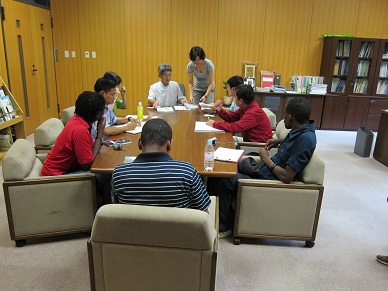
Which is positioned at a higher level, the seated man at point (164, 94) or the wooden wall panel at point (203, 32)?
the wooden wall panel at point (203, 32)

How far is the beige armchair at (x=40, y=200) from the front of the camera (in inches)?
89.4

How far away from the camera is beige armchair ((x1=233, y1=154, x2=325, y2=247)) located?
236 centimetres

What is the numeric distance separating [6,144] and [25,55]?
172 centimetres

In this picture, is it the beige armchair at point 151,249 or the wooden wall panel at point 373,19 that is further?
the wooden wall panel at point 373,19

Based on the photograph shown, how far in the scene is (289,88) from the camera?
6602mm

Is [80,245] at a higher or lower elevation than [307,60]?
lower

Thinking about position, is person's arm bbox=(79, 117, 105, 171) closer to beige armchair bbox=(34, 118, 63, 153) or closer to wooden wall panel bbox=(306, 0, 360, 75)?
beige armchair bbox=(34, 118, 63, 153)

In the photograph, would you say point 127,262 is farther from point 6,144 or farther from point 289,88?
point 289,88

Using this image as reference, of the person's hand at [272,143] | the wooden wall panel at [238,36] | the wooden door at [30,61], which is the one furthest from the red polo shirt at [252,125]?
the wooden door at [30,61]

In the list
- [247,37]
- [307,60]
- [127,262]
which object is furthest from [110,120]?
[307,60]

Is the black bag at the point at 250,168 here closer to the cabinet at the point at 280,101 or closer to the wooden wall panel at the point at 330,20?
the cabinet at the point at 280,101

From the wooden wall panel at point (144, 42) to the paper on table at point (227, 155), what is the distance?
4.22 meters

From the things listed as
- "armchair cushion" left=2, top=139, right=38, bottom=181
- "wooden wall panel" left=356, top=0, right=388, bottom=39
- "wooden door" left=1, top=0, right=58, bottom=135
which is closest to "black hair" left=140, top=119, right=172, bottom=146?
"armchair cushion" left=2, top=139, right=38, bottom=181

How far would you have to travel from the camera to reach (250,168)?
2.55 meters
